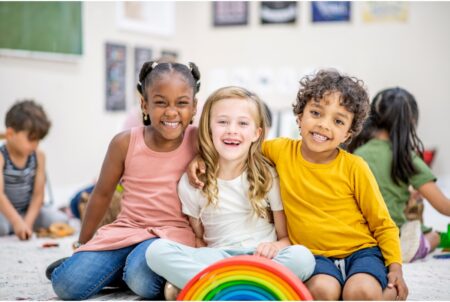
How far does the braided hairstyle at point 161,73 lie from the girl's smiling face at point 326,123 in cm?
36

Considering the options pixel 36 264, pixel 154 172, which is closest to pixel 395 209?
pixel 154 172

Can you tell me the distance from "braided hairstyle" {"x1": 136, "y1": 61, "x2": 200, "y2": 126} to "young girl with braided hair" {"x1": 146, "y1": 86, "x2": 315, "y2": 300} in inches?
3.7

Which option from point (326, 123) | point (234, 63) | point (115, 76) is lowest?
point (326, 123)

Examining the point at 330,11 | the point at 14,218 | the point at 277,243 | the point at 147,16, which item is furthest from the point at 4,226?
the point at 330,11

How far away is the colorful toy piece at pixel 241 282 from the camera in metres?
1.27

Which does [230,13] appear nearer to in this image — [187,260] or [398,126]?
[398,126]

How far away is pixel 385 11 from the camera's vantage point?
14.4 feet

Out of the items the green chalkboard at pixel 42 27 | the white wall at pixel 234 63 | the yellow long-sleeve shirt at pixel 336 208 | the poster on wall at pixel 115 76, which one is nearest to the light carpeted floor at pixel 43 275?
the yellow long-sleeve shirt at pixel 336 208

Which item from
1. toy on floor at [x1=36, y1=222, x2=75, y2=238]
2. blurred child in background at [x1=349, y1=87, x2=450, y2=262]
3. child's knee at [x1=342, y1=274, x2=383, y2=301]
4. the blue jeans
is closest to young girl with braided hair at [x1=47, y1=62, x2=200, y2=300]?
the blue jeans

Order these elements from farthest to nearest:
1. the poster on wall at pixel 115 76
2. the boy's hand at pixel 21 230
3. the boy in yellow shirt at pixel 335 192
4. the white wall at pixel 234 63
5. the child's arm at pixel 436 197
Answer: the poster on wall at pixel 115 76, the white wall at pixel 234 63, the boy's hand at pixel 21 230, the child's arm at pixel 436 197, the boy in yellow shirt at pixel 335 192

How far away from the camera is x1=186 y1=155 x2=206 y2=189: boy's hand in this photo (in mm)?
1620

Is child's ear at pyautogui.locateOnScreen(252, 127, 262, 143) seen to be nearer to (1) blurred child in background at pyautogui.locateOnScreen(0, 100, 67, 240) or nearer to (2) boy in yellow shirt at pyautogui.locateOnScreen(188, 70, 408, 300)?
(2) boy in yellow shirt at pyautogui.locateOnScreen(188, 70, 408, 300)

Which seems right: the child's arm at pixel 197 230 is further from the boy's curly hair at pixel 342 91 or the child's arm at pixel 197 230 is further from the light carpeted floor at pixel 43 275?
the boy's curly hair at pixel 342 91

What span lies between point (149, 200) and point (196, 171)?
176 mm
